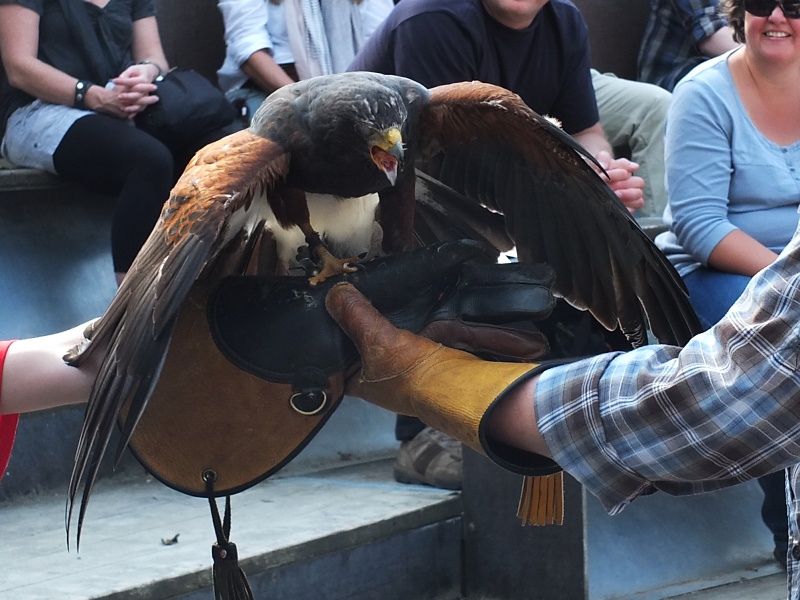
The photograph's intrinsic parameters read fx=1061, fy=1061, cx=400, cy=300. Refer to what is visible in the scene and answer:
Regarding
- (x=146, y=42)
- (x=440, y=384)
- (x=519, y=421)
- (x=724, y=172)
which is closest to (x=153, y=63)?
(x=146, y=42)

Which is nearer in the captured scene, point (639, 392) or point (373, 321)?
point (639, 392)

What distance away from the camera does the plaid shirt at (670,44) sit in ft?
18.3

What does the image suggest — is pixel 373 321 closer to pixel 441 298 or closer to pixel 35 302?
pixel 441 298

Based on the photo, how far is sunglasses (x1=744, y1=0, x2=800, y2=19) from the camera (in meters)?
3.39

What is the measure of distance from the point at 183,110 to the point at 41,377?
2.35 m

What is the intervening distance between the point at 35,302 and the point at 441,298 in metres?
2.35

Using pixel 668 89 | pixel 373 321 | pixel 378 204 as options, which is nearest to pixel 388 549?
pixel 378 204

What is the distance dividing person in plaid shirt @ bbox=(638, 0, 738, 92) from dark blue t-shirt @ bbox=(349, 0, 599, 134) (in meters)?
2.08

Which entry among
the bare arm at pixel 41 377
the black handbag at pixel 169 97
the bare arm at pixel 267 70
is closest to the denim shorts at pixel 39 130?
the black handbag at pixel 169 97

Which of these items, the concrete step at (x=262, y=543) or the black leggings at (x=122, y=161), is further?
the black leggings at (x=122, y=161)

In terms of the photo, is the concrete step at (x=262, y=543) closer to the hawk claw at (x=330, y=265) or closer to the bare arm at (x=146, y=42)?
the hawk claw at (x=330, y=265)

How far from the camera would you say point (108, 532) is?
123 inches

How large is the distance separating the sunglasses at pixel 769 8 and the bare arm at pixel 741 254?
71 cm

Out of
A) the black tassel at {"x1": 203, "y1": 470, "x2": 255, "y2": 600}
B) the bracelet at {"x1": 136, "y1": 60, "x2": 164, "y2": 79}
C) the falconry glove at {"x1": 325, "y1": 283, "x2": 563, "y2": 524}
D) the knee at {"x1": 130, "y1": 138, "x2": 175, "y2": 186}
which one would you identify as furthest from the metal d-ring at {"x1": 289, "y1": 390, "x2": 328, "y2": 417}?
the bracelet at {"x1": 136, "y1": 60, "x2": 164, "y2": 79}
